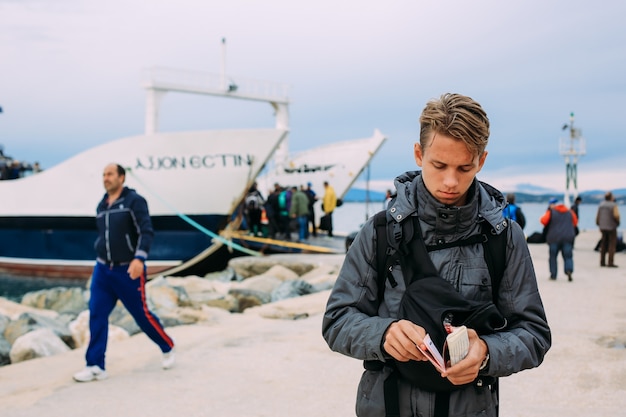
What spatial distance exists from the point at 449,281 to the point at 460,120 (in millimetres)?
415

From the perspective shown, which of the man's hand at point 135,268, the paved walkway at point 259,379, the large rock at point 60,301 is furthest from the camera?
the large rock at point 60,301

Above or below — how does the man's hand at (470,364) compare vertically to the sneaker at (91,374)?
above

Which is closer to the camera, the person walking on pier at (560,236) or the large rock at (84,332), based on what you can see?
the large rock at (84,332)

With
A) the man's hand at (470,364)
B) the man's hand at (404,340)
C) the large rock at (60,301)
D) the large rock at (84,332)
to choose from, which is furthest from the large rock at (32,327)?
the man's hand at (470,364)

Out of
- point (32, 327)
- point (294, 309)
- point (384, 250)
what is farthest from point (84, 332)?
point (384, 250)

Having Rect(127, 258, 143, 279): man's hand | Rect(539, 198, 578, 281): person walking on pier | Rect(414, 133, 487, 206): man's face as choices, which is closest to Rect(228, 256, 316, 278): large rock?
Rect(539, 198, 578, 281): person walking on pier

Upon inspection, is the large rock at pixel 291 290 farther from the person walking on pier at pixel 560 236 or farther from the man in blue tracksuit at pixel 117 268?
the man in blue tracksuit at pixel 117 268

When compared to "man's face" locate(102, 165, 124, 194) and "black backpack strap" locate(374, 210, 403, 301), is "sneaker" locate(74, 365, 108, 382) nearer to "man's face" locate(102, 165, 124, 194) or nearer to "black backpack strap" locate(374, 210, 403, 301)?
"man's face" locate(102, 165, 124, 194)

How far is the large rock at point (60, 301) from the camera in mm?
10531

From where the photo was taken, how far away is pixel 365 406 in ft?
5.57

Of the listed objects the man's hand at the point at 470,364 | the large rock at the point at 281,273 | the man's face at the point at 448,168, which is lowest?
A: the large rock at the point at 281,273

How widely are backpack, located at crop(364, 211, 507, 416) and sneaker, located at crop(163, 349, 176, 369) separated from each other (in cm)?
354

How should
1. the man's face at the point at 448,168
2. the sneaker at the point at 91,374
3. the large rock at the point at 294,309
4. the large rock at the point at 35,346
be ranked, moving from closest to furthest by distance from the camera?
the man's face at the point at 448,168, the sneaker at the point at 91,374, the large rock at the point at 35,346, the large rock at the point at 294,309

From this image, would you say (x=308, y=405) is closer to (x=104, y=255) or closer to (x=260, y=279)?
(x=104, y=255)
